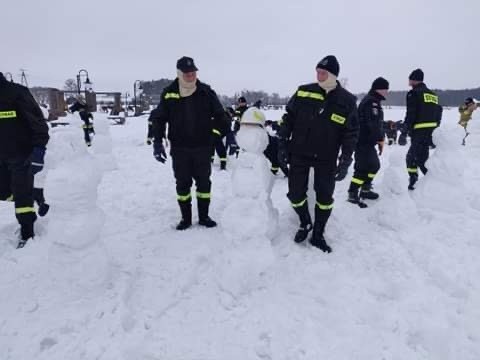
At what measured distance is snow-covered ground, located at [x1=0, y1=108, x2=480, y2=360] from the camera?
2.48m

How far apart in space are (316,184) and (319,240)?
68 centimetres

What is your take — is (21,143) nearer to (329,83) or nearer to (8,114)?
(8,114)

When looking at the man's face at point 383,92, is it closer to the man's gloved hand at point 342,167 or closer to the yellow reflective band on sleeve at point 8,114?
the man's gloved hand at point 342,167

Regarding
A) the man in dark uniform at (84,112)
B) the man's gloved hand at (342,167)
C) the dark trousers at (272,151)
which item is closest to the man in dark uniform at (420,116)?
the dark trousers at (272,151)

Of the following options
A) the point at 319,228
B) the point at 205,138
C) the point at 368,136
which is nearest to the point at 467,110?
the point at 368,136

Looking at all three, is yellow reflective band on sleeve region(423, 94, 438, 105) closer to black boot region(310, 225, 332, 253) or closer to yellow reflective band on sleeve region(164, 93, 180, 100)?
black boot region(310, 225, 332, 253)

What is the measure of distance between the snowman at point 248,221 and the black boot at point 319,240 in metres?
0.80

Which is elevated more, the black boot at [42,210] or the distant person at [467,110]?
the distant person at [467,110]

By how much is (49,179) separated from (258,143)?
1.97m

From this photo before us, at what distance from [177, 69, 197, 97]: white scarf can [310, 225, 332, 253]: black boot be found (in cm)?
229

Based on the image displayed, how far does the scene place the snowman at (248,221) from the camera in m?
3.08

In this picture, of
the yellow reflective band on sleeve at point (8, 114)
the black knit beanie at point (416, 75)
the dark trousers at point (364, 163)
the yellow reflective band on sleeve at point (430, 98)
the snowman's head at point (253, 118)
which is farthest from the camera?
the black knit beanie at point (416, 75)

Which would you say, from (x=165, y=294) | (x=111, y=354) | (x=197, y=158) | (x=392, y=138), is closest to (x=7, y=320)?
(x=111, y=354)

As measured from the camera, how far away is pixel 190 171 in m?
4.33
